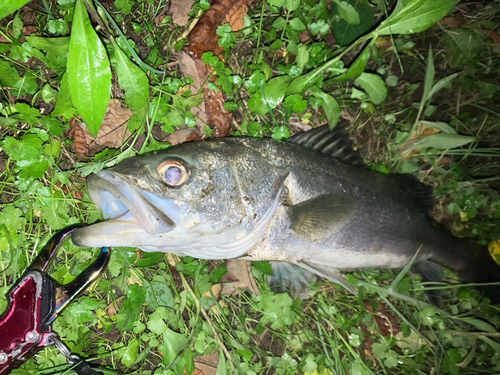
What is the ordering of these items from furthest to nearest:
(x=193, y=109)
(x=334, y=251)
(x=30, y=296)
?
(x=193, y=109)
(x=334, y=251)
(x=30, y=296)

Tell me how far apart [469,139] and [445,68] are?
96 cm

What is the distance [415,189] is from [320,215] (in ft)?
4.90

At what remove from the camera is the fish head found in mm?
1800

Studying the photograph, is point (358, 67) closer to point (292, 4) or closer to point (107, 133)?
point (292, 4)

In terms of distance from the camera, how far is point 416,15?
2.40m

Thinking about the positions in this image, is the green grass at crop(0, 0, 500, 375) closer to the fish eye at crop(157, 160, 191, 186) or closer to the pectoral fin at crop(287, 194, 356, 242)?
the fish eye at crop(157, 160, 191, 186)

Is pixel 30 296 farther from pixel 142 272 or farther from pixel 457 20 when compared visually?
pixel 457 20

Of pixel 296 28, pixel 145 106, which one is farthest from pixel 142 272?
pixel 296 28

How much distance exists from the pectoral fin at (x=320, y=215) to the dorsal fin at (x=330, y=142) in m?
0.49

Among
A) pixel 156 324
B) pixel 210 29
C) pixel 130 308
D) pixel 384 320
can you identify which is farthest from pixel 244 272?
pixel 210 29

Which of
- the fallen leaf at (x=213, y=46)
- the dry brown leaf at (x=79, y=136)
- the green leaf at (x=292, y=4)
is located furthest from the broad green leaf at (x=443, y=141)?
the dry brown leaf at (x=79, y=136)

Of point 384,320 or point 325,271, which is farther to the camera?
point 384,320

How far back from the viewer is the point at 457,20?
345 centimetres

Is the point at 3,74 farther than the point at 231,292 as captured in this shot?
No
